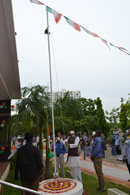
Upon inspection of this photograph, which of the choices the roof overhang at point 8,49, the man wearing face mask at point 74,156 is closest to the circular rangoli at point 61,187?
the man wearing face mask at point 74,156

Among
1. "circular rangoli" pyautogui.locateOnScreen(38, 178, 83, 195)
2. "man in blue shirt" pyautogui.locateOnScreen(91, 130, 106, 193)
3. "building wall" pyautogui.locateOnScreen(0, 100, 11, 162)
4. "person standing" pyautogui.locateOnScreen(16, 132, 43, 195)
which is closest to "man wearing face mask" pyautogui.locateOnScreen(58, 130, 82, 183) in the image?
"man in blue shirt" pyautogui.locateOnScreen(91, 130, 106, 193)

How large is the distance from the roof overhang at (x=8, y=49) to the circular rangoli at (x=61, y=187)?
143 inches

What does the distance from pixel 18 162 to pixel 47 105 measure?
4309mm

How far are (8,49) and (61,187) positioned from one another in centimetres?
386

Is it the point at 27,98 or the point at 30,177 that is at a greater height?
the point at 27,98

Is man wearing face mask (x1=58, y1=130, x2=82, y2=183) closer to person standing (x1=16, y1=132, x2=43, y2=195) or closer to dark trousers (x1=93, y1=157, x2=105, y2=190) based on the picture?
dark trousers (x1=93, y1=157, x2=105, y2=190)

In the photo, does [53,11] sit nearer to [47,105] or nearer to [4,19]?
[4,19]

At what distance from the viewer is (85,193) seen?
5.49 meters

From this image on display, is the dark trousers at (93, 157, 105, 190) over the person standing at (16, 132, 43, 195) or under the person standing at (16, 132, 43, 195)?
under

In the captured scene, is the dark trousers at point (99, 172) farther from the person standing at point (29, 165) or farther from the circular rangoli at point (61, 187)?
the person standing at point (29, 165)

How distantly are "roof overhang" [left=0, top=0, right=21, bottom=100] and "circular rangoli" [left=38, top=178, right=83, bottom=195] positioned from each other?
364 centimetres

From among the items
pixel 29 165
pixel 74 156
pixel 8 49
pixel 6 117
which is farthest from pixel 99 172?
pixel 6 117

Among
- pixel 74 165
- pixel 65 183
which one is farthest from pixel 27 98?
pixel 65 183

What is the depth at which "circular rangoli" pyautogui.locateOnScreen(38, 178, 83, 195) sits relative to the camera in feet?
14.4
